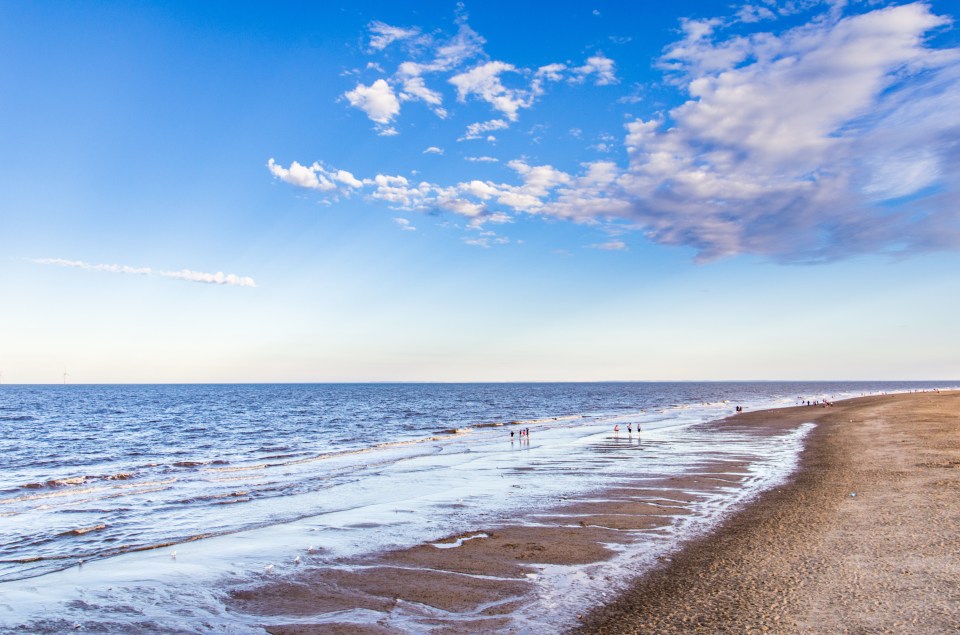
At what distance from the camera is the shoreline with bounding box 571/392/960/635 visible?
341 inches

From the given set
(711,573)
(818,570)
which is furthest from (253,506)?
(818,570)

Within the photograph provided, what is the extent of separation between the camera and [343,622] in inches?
374

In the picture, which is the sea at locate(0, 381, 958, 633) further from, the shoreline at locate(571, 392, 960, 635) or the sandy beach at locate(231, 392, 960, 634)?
the shoreline at locate(571, 392, 960, 635)

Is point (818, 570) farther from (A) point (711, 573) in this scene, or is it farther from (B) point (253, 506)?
(B) point (253, 506)

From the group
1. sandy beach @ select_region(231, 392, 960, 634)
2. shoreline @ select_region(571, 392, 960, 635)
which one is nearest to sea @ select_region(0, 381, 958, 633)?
sandy beach @ select_region(231, 392, 960, 634)

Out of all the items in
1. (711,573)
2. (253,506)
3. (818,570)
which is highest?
(818,570)

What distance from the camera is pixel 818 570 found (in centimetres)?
1084

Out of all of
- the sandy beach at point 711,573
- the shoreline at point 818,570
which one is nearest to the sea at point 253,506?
the sandy beach at point 711,573

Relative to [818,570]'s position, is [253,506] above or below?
below

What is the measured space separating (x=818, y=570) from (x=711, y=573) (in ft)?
6.38

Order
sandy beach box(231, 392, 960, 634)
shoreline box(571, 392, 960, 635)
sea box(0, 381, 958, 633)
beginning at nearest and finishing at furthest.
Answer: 1. shoreline box(571, 392, 960, 635)
2. sandy beach box(231, 392, 960, 634)
3. sea box(0, 381, 958, 633)

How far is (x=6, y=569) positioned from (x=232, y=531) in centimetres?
493

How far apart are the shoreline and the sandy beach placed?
0.03 m

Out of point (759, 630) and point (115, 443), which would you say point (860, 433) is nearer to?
point (759, 630)
